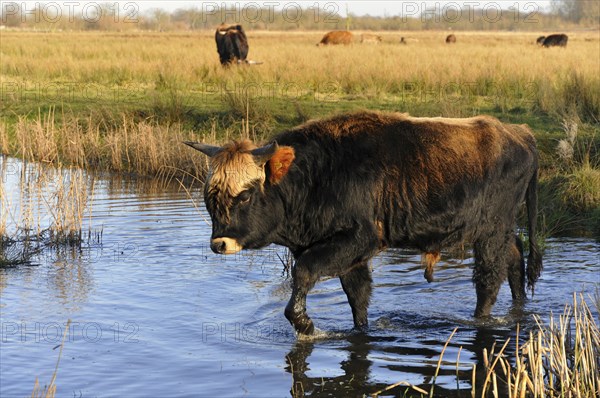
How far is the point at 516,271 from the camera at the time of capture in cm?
720

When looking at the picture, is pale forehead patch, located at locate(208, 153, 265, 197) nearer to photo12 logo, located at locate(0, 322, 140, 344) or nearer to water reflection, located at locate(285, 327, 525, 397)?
water reflection, located at locate(285, 327, 525, 397)

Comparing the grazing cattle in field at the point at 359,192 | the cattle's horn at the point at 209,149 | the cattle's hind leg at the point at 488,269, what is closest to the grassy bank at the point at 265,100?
the cattle's hind leg at the point at 488,269

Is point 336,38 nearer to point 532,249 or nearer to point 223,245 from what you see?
point 532,249

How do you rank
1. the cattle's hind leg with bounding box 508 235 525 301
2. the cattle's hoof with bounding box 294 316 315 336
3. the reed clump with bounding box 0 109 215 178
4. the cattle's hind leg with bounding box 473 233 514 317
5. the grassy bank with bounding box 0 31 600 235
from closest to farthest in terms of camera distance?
the cattle's hoof with bounding box 294 316 315 336
the cattle's hind leg with bounding box 473 233 514 317
the cattle's hind leg with bounding box 508 235 525 301
the grassy bank with bounding box 0 31 600 235
the reed clump with bounding box 0 109 215 178

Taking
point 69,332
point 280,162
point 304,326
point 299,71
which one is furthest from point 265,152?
point 299,71

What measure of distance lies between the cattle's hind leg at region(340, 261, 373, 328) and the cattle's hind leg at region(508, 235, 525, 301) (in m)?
1.32

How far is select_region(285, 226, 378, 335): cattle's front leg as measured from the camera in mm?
5883

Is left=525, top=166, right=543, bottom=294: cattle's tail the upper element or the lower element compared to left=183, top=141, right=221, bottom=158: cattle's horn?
lower

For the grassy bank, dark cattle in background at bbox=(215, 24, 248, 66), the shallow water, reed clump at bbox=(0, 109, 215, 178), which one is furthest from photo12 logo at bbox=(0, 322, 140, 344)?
dark cattle in background at bbox=(215, 24, 248, 66)

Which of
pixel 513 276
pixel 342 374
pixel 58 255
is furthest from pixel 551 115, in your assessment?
pixel 342 374

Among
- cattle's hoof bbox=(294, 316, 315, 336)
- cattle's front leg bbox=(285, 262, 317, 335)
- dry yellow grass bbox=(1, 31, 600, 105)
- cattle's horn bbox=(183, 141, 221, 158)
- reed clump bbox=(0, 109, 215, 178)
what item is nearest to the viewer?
cattle's horn bbox=(183, 141, 221, 158)

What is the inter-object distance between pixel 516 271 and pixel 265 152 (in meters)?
2.66

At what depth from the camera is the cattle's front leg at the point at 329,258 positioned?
5883mm

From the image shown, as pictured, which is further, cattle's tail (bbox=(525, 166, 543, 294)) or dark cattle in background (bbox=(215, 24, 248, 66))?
dark cattle in background (bbox=(215, 24, 248, 66))
